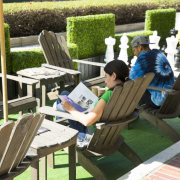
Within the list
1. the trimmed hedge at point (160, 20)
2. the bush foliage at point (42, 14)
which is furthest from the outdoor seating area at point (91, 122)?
the trimmed hedge at point (160, 20)

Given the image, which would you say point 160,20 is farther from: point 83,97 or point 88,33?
point 83,97

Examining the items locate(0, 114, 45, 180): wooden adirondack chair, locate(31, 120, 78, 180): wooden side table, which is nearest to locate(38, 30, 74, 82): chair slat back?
locate(31, 120, 78, 180): wooden side table

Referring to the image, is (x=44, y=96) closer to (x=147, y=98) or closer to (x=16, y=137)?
(x=147, y=98)

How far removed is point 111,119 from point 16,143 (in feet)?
4.05

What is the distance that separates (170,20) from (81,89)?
9723mm

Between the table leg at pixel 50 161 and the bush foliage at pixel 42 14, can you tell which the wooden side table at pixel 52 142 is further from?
the bush foliage at pixel 42 14

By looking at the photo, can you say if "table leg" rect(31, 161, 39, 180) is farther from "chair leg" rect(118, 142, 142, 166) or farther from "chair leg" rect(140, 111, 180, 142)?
"chair leg" rect(140, 111, 180, 142)

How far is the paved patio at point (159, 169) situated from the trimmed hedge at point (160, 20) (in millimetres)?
8079

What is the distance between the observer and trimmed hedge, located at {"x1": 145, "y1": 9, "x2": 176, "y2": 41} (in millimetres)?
11469

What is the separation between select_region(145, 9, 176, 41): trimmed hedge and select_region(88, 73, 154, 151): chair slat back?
8.19 metres

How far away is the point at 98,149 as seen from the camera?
12.3ft

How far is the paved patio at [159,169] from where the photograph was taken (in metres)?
3.48

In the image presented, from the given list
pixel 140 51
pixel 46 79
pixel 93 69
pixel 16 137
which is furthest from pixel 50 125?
pixel 93 69

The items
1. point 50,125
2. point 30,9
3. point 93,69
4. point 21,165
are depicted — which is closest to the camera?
point 21,165
